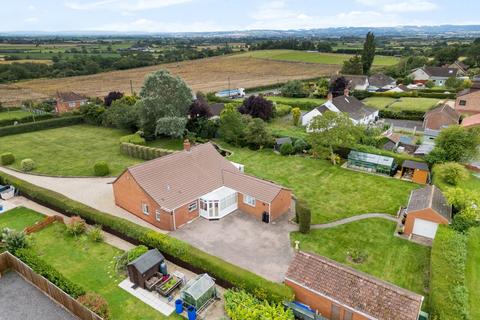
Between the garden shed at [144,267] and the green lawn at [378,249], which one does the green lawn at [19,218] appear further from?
the green lawn at [378,249]

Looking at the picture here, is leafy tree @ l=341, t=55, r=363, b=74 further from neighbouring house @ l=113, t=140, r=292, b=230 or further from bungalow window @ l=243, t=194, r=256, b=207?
bungalow window @ l=243, t=194, r=256, b=207

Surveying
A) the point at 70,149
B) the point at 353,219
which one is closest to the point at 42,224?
the point at 70,149

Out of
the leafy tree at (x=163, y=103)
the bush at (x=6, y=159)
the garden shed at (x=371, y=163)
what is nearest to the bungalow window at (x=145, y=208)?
the leafy tree at (x=163, y=103)

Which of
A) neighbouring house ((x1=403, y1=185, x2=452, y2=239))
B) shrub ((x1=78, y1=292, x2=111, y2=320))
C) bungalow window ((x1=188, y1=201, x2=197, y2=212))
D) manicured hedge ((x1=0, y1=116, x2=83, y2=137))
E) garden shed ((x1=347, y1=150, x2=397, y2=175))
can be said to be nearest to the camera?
shrub ((x1=78, y1=292, x2=111, y2=320))

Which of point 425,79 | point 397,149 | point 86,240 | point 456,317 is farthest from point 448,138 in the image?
point 425,79

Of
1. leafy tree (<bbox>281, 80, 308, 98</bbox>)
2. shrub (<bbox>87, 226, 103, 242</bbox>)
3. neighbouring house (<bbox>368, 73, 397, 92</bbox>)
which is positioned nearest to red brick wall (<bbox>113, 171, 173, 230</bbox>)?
shrub (<bbox>87, 226, 103, 242</bbox>)

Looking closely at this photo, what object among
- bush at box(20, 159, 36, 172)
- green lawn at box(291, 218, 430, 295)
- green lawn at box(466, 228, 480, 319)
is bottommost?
green lawn at box(291, 218, 430, 295)
